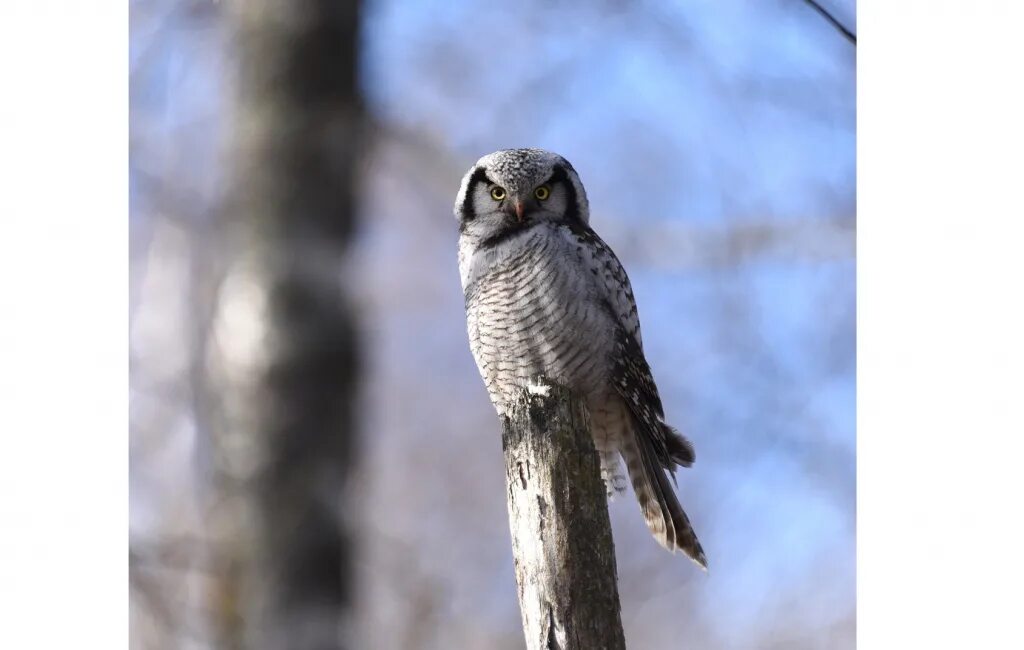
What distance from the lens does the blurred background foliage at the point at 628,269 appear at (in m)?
2.21

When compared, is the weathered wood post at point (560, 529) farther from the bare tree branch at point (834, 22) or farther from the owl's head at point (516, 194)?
the bare tree branch at point (834, 22)

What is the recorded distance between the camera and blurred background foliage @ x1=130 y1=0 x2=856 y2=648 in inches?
87.0

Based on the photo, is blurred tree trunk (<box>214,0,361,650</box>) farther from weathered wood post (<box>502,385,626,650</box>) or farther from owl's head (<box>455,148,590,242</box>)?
owl's head (<box>455,148,590,242</box>)

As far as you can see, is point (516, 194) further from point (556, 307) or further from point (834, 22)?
point (834, 22)

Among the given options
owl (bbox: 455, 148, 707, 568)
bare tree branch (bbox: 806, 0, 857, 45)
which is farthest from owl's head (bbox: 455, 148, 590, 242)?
bare tree branch (bbox: 806, 0, 857, 45)

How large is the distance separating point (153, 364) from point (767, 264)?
4.81ft

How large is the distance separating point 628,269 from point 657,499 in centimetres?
58

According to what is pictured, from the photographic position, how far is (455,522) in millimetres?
2371

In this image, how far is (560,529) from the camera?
69.2 inches

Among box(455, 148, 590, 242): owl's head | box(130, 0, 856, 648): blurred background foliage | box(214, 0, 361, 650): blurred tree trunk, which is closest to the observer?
box(214, 0, 361, 650): blurred tree trunk

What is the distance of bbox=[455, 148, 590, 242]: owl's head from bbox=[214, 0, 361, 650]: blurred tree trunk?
61 centimetres

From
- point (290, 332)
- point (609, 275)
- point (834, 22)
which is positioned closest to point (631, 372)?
point (609, 275)
